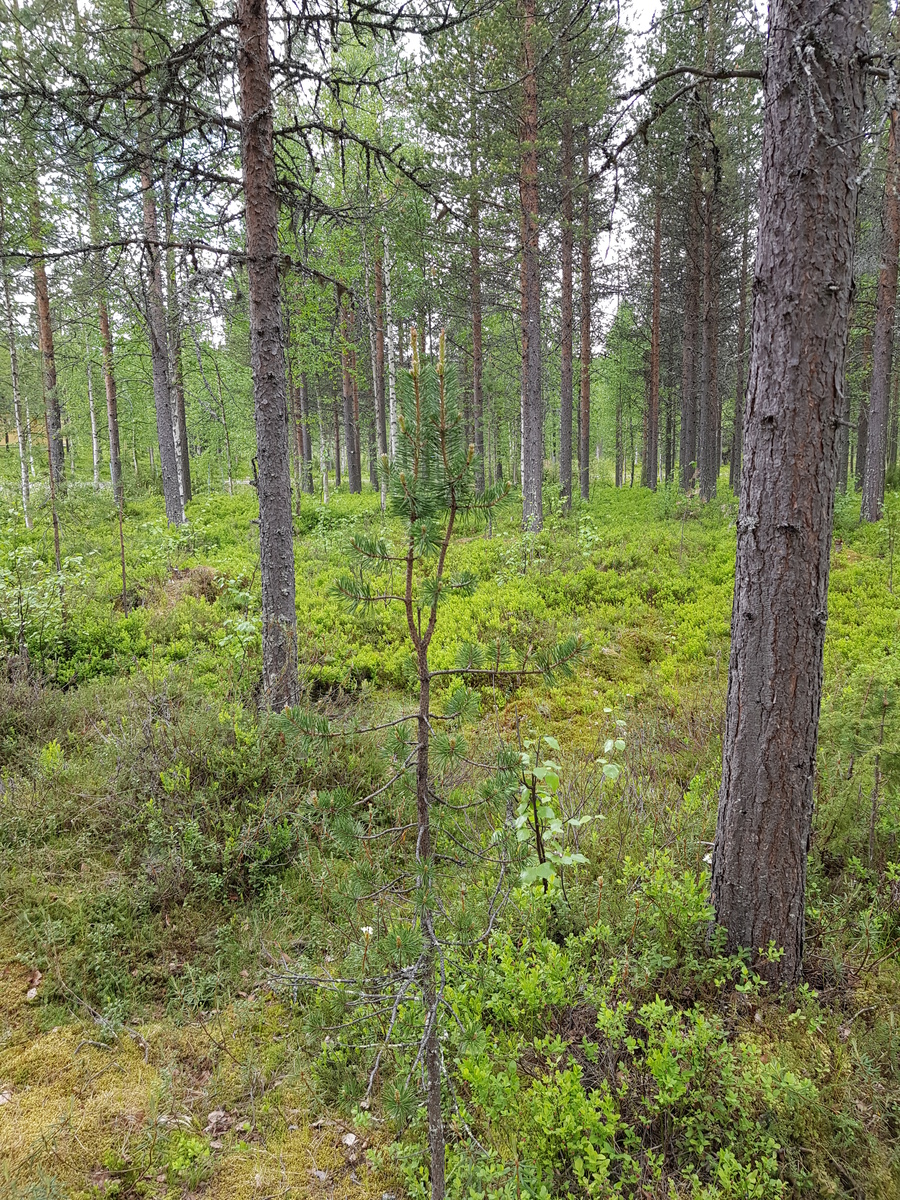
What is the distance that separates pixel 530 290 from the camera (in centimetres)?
1196

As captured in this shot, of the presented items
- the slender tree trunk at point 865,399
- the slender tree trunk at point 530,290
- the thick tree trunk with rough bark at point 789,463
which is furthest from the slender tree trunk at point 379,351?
the thick tree trunk with rough bark at point 789,463

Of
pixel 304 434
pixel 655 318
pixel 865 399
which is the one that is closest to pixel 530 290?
pixel 655 318

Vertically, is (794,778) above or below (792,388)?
below

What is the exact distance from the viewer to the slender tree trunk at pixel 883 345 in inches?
470

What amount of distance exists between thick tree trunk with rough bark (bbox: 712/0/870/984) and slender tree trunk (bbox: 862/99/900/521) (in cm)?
1216

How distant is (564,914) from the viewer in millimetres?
3254

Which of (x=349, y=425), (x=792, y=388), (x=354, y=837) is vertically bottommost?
(x=354, y=837)

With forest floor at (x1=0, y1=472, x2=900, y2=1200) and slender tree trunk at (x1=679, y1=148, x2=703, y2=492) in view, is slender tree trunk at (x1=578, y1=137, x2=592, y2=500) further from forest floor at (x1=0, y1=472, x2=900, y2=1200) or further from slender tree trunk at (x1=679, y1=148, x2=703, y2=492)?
forest floor at (x1=0, y1=472, x2=900, y2=1200)

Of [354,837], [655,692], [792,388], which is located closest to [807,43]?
[792,388]

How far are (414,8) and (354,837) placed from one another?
684 cm

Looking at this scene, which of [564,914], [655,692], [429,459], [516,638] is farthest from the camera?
[516,638]

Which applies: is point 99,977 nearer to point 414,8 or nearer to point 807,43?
point 807,43

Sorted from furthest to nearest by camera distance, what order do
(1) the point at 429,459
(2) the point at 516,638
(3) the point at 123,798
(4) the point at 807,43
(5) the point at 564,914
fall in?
1. (2) the point at 516,638
2. (3) the point at 123,798
3. (5) the point at 564,914
4. (4) the point at 807,43
5. (1) the point at 429,459

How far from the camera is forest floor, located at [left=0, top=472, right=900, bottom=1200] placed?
7.45ft
